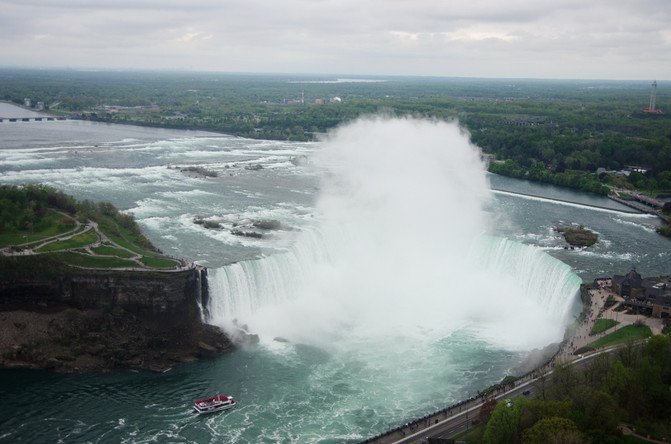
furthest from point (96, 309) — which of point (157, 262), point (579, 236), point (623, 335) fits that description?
point (579, 236)

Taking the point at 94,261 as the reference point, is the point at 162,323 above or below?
below

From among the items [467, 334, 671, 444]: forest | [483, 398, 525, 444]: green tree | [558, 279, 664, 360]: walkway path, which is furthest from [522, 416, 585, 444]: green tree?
[558, 279, 664, 360]: walkway path

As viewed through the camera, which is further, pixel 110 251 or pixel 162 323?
pixel 110 251

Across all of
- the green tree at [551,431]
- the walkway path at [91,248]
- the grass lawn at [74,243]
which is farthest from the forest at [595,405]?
the grass lawn at [74,243]

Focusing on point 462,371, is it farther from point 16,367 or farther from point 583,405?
point 16,367

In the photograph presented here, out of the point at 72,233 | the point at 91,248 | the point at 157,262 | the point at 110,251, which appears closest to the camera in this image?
the point at 157,262

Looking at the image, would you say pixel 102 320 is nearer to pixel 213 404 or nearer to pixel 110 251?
pixel 110 251
